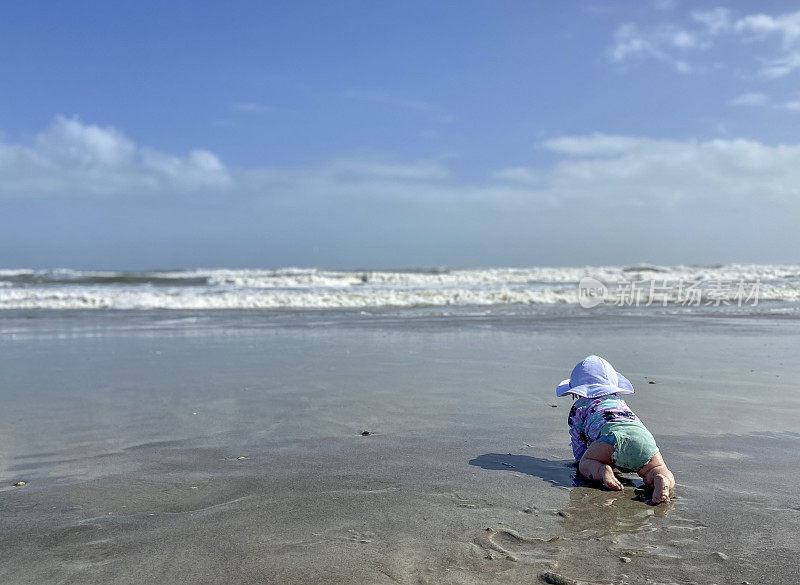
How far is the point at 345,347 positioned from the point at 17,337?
619cm

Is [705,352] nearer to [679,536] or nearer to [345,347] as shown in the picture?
[345,347]

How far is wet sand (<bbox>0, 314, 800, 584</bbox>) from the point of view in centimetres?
278

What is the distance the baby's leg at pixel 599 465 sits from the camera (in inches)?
143

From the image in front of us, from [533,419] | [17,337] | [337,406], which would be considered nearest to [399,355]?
[337,406]

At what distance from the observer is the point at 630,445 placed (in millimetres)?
3688

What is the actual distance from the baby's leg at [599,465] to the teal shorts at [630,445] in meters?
0.03

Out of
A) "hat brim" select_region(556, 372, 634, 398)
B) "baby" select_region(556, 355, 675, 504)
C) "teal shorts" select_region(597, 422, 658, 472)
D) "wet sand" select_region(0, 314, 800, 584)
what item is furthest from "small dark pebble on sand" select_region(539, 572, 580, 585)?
"hat brim" select_region(556, 372, 634, 398)

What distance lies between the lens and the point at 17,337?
39.4ft

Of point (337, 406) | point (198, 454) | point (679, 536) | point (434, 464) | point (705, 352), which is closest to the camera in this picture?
point (679, 536)

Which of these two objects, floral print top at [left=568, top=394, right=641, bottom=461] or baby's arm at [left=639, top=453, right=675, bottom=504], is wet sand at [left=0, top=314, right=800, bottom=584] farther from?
floral print top at [left=568, top=394, right=641, bottom=461]
